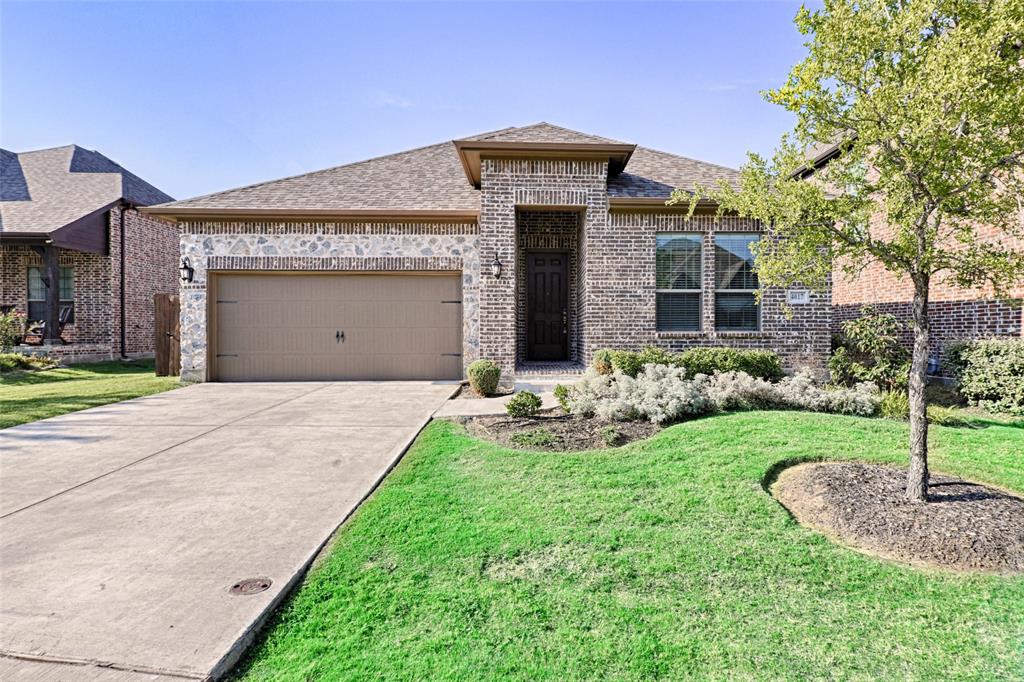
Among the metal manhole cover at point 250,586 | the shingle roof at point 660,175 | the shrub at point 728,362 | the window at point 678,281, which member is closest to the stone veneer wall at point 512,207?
the shingle roof at point 660,175

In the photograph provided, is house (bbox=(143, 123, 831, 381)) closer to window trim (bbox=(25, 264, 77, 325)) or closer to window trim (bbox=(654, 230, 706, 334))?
window trim (bbox=(654, 230, 706, 334))

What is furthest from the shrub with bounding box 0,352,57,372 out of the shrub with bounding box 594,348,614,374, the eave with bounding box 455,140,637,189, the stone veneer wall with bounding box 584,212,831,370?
the shrub with bounding box 594,348,614,374

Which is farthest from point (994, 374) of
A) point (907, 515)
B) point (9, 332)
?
point (9, 332)

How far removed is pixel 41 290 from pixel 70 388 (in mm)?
7893

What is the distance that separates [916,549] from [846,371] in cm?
706

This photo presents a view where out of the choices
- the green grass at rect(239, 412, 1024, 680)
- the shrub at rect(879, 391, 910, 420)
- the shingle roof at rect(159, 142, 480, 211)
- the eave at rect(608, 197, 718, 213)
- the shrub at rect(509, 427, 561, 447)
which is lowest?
the green grass at rect(239, 412, 1024, 680)

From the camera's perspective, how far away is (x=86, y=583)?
286 centimetres

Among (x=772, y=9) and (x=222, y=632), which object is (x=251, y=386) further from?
(x=772, y=9)

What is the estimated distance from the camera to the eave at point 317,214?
34.0 ft

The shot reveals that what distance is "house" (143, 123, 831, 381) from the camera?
9695 millimetres

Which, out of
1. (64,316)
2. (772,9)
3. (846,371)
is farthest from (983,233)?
(64,316)

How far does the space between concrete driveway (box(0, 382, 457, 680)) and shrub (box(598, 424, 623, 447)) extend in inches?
86.9

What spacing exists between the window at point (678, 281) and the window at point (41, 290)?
1690 cm

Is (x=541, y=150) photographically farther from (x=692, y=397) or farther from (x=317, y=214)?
(x=692, y=397)
